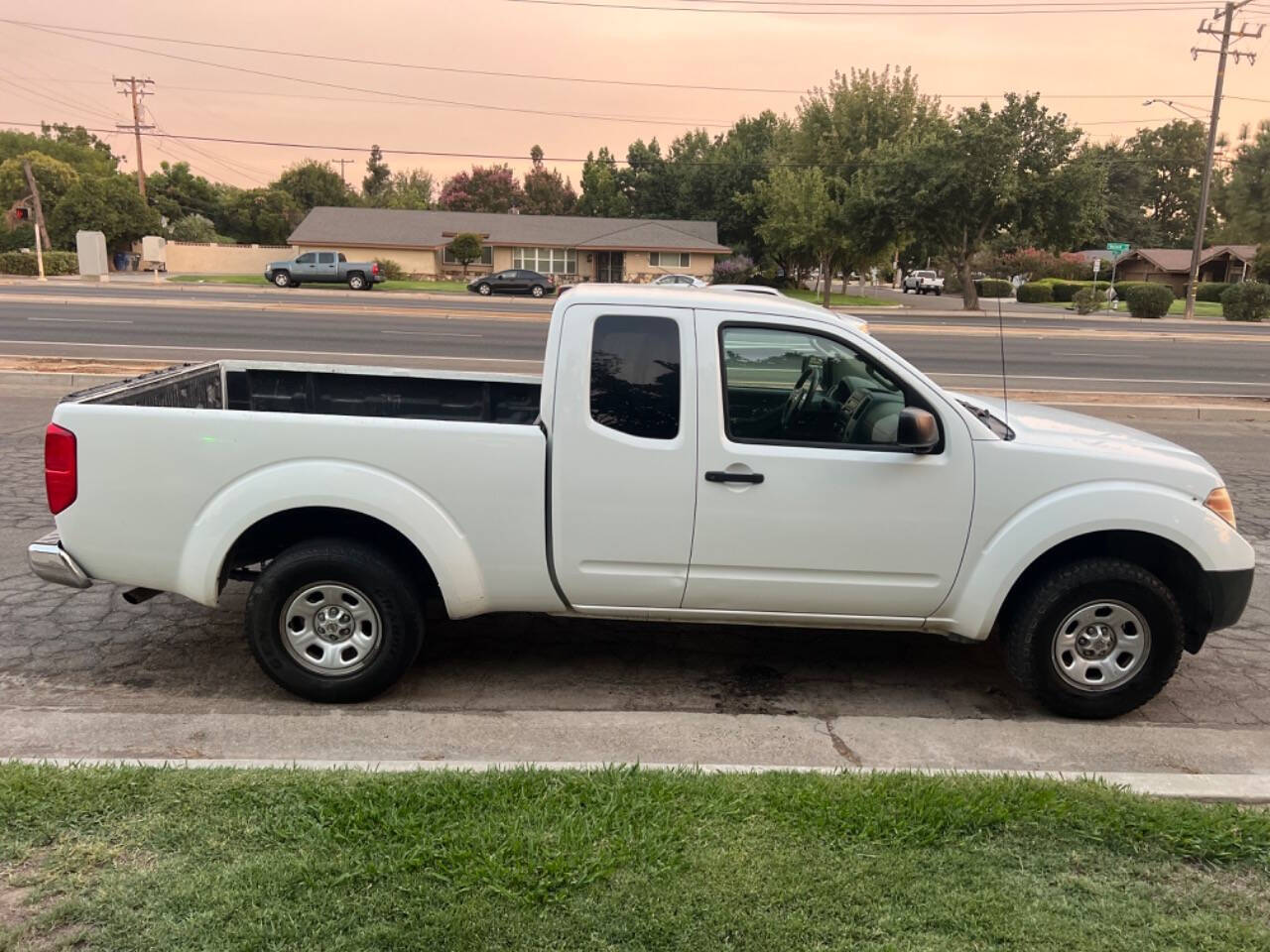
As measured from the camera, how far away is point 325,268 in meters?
47.1

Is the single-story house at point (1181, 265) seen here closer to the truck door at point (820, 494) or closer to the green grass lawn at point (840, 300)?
the green grass lawn at point (840, 300)

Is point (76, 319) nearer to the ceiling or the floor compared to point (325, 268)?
nearer to the floor

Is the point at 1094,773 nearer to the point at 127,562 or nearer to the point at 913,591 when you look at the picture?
the point at 913,591

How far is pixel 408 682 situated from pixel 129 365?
34.8 feet

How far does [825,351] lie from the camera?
4488 mm

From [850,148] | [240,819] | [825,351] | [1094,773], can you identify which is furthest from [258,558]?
[850,148]

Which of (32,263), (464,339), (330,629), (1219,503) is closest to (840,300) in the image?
(464,339)

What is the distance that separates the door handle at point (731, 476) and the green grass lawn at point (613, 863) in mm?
1247

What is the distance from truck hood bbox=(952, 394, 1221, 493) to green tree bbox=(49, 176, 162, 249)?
7203 centimetres

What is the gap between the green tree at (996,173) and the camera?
40906mm

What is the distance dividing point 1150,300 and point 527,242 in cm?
3574

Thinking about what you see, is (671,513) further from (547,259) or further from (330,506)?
(547,259)

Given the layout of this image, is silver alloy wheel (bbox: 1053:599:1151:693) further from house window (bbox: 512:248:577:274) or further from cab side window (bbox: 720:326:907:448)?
house window (bbox: 512:248:577:274)

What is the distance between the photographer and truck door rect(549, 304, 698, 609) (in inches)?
167
